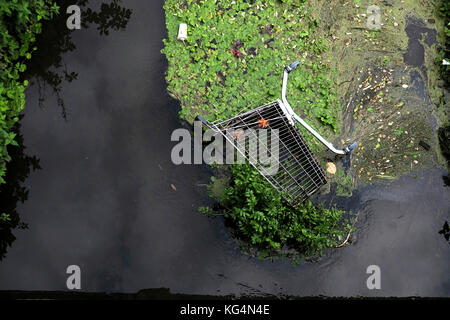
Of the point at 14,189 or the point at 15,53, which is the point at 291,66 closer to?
the point at 15,53

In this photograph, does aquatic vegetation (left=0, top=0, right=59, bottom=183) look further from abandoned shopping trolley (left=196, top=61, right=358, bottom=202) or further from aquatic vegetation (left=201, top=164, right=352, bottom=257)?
aquatic vegetation (left=201, top=164, right=352, bottom=257)

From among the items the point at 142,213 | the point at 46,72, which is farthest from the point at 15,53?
the point at 142,213

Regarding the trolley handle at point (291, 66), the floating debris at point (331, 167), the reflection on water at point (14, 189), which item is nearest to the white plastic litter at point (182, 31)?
the trolley handle at point (291, 66)

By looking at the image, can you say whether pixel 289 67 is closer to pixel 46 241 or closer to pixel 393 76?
pixel 393 76

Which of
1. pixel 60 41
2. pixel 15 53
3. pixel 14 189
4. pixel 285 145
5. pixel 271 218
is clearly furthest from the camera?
pixel 60 41

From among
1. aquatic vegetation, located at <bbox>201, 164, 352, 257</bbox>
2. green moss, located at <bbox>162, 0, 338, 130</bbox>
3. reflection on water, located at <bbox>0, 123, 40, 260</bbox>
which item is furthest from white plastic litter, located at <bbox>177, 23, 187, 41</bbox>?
reflection on water, located at <bbox>0, 123, 40, 260</bbox>
